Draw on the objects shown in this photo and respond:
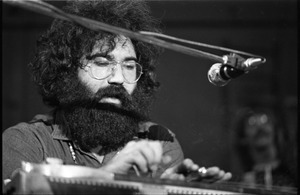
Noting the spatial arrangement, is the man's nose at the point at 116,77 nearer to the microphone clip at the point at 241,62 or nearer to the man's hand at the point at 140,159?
the microphone clip at the point at 241,62

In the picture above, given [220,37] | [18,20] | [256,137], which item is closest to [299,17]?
[220,37]

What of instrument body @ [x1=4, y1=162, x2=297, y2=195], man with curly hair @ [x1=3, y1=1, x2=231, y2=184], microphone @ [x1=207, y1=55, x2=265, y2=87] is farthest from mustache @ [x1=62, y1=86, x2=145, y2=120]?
instrument body @ [x1=4, y1=162, x2=297, y2=195]

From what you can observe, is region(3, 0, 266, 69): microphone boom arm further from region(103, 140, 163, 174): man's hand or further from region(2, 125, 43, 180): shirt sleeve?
region(2, 125, 43, 180): shirt sleeve

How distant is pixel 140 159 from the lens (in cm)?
109

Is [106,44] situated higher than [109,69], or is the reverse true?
[106,44]

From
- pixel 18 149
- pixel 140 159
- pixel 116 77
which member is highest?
pixel 116 77

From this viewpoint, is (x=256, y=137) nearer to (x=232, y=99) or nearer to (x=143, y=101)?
(x=232, y=99)

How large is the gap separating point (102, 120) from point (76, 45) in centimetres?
40

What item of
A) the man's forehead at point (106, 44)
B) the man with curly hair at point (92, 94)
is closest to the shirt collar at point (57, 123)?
the man with curly hair at point (92, 94)

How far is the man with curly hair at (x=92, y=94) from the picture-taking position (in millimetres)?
1828

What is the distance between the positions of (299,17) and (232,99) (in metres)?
0.54

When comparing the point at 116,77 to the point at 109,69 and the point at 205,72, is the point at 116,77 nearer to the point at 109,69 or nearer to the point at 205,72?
the point at 109,69

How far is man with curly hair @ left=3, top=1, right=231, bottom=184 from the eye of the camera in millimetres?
1828

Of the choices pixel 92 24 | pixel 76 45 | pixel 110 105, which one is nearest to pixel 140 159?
pixel 92 24
